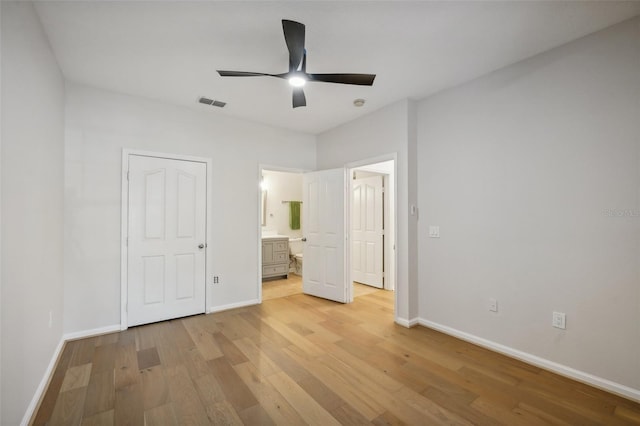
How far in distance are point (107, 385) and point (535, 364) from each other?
3.55 m

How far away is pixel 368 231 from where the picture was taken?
5.26 metres

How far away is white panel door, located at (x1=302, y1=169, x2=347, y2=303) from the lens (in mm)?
4273

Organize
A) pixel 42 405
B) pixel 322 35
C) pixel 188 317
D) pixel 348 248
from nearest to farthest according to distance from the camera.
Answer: pixel 42 405 → pixel 322 35 → pixel 188 317 → pixel 348 248

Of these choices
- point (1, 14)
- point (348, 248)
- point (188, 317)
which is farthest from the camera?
point (348, 248)

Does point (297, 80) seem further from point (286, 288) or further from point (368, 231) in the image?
point (286, 288)

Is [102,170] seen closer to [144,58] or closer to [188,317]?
[144,58]

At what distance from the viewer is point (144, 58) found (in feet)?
8.52

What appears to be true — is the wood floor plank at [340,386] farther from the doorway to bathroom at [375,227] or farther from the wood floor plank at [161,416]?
the doorway to bathroom at [375,227]

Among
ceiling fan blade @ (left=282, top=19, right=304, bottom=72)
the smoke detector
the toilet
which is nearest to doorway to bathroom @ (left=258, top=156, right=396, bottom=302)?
the toilet

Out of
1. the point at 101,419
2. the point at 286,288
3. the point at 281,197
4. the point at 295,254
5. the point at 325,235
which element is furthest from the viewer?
the point at 281,197

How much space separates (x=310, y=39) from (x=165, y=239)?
2.81 metres

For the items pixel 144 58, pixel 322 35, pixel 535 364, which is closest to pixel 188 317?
pixel 144 58

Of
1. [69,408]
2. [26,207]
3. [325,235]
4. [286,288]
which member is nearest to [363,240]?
[325,235]

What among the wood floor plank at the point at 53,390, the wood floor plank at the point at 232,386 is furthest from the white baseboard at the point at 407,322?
the wood floor plank at the point at 53,390
